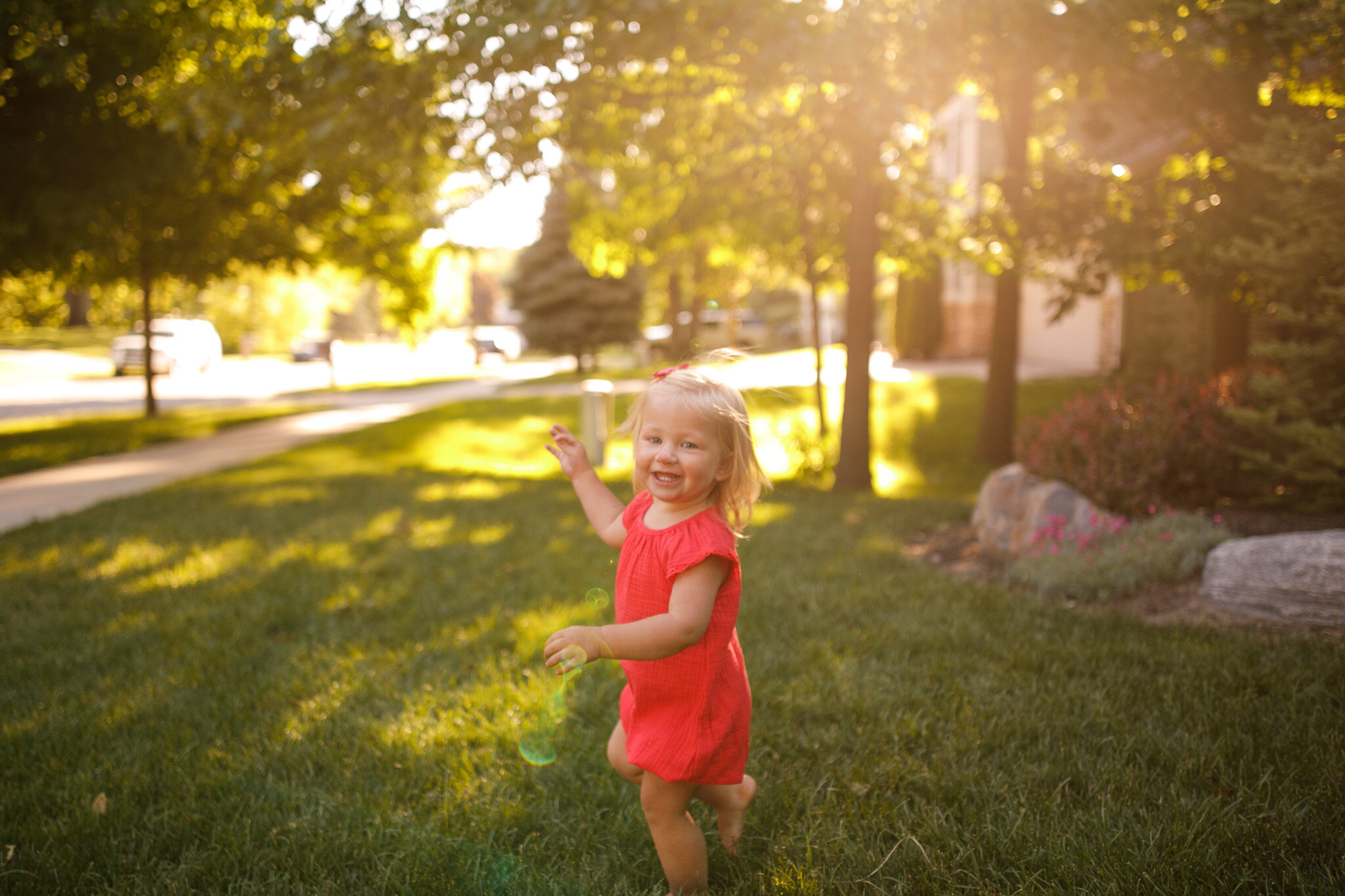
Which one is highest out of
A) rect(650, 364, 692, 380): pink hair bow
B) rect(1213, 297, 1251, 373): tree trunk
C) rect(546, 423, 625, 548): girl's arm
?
rect(1213, 297, 1251, 373): tree trunk

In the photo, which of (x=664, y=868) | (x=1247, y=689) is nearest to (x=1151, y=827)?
(x=1247, y=689)

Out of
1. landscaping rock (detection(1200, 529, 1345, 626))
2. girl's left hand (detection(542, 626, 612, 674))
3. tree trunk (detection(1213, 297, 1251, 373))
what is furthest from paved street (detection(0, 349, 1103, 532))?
tree trunk (detection(1213, 297, 1251, 373))

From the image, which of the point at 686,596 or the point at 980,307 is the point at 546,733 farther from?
the point at 980,307

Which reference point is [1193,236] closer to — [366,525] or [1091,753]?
[1091,753]

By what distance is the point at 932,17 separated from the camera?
6441 mm

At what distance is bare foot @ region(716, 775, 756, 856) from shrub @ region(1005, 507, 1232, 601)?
2932 mm

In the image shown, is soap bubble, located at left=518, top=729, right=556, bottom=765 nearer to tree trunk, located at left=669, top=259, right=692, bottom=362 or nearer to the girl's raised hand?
the girl's raised hand

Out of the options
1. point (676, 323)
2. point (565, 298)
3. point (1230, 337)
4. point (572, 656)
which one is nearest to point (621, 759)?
point (572, 656)

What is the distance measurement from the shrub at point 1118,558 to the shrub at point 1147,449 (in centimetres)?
51

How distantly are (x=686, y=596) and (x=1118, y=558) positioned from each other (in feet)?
11.9

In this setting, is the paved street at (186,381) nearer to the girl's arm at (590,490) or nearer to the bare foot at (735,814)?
the girl's arm at (590,490)

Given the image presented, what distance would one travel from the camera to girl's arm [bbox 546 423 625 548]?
2414 millimetres

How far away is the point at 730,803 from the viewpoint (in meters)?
2.44

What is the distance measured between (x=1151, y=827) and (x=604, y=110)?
777 cm
